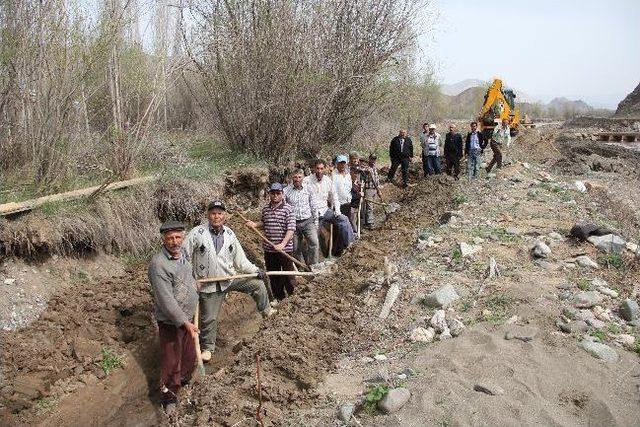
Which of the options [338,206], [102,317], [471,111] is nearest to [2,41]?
[102,317]

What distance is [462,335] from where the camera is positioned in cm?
470

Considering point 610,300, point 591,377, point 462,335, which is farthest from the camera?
point 610,300

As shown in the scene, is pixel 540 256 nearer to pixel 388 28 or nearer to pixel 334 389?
pixel 334 389

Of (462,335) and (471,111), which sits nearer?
(462,335)

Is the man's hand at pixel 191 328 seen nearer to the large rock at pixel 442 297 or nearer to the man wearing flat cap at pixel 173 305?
the man wearing flat cap at pixel 173 305

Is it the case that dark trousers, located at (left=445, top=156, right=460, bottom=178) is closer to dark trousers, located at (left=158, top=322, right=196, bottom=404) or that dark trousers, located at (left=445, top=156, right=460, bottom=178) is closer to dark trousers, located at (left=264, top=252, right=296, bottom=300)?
dark trousers, located at (left=264, top=252, right=296, bottom=300)

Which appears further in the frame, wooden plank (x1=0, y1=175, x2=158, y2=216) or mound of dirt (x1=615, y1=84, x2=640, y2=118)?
mound of dirt (x1=615, y1=84, x2=640, y2=118)

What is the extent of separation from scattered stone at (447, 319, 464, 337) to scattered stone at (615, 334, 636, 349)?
1.33 m

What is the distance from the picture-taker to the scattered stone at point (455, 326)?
15.6ft

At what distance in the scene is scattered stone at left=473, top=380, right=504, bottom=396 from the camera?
381 cm

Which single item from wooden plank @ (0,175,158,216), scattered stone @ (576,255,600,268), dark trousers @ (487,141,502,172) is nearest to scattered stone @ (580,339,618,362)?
scattered stone @ (576,255,600,268)

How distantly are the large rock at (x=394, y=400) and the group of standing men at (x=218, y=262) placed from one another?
5.80 ft

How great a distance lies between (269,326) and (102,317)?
2.00 m

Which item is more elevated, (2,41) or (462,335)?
(2,41)
